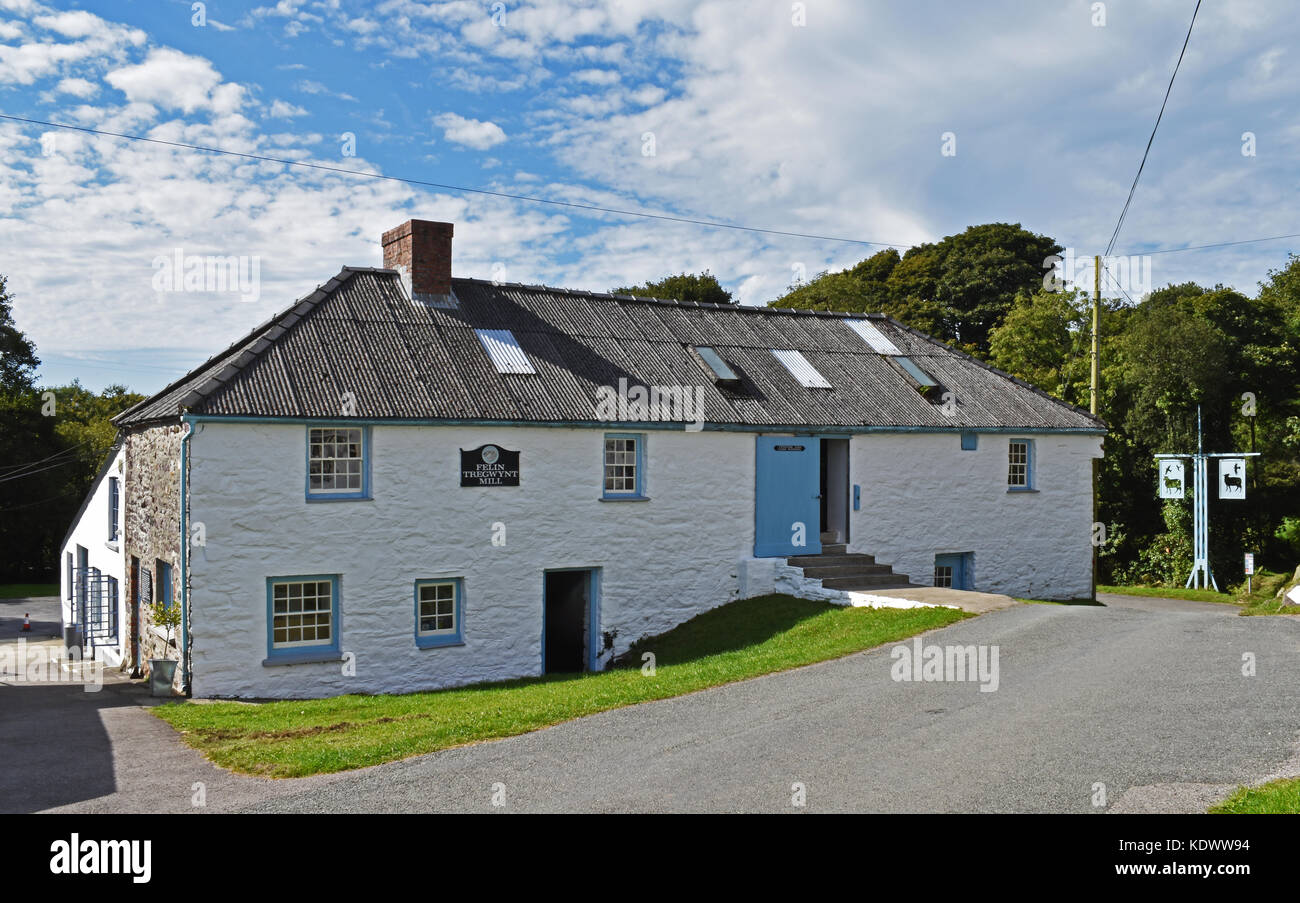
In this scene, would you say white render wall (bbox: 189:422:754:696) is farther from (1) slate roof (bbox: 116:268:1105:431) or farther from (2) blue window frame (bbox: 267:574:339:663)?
(1) slate roof (bbox: 116:268:1105:431)

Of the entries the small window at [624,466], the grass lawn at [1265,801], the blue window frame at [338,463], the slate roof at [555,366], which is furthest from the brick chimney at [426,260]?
the grass lawn at [1265,801]

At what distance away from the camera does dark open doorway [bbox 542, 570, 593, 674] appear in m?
18.8

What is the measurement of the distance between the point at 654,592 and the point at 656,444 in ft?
9.58

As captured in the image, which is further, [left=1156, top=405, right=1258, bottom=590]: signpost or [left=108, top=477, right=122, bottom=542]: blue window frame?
[left=1156, top=405, right=1258, bottom=590]: signpost

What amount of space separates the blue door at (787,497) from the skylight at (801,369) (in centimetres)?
192

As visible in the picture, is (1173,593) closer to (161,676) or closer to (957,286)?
(957,286)

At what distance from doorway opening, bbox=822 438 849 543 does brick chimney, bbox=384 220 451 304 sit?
897cm

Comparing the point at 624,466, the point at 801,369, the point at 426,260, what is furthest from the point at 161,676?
the point at 801,369

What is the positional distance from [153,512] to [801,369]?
13.9 m

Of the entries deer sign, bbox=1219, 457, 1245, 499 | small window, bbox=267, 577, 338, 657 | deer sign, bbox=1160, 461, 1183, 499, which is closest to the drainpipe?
small window, bbox=267, 577, 338, 657

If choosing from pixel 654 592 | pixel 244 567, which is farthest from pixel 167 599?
pixel 654 592

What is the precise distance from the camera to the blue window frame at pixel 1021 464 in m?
23.9

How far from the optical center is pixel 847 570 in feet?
67.1

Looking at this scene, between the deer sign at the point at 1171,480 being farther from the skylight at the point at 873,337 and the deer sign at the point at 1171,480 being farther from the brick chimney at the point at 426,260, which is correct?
the brick chimney at the point at 426,260
